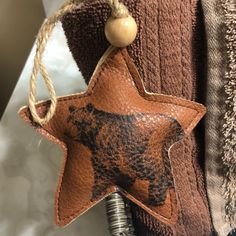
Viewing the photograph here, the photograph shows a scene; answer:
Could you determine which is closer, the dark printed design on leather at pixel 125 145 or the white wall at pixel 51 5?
the dark printed design on leather at pixel 125 145

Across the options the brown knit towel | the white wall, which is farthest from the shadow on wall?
the brown knit towel

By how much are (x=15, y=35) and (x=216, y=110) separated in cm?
61

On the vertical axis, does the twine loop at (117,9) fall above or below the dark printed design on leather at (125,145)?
above

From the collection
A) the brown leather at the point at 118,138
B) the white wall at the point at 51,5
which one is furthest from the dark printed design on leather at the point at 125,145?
the white wall at the point at 51,5

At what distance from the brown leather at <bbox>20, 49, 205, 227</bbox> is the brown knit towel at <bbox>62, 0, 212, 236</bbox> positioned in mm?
32

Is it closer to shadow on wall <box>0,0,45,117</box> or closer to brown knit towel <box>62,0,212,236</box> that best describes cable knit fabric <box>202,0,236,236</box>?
brown knit towel <box>62,0,212,236</box>

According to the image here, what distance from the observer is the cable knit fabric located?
0.52m

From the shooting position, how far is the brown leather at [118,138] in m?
0.48

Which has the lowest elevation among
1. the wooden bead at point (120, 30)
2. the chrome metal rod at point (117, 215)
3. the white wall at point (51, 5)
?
the chrome metal rod at point (117, 215)

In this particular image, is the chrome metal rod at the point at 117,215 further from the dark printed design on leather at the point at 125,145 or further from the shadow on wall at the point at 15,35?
the shadow on wall at the point at 15,35

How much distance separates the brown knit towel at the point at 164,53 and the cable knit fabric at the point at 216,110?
0.02 metres

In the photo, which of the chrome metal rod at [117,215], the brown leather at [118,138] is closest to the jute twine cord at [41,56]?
the brown leather at [118,138]

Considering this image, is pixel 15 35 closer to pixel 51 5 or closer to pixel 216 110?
pixel 51 5

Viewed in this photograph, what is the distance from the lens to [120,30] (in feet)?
1.49
